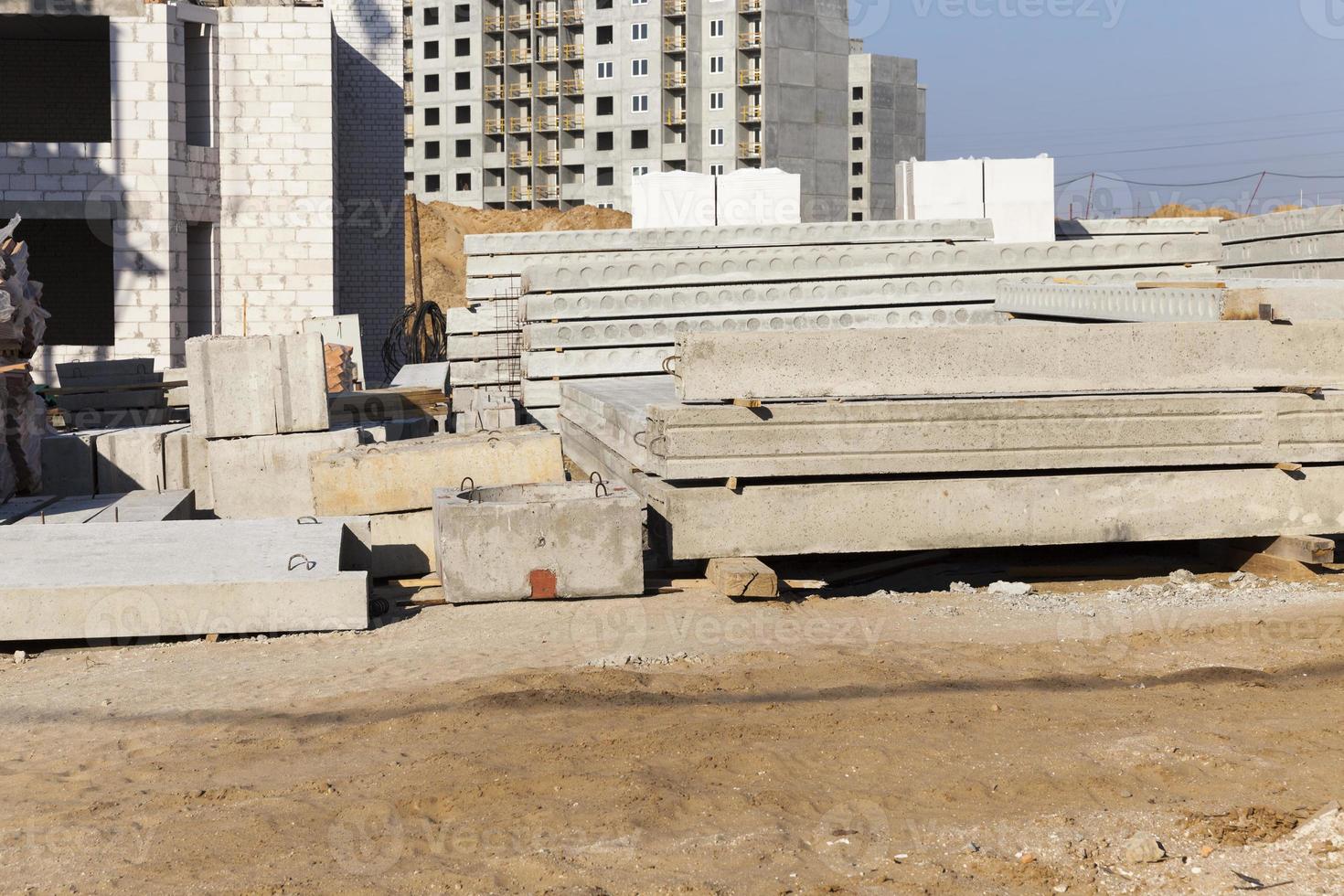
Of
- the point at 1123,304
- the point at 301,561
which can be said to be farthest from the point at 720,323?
the point at 301,561

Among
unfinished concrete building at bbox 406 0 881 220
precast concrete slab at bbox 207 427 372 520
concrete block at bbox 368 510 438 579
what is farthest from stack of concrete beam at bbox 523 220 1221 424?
unfinished concrete building at bbox 406 0 881 220

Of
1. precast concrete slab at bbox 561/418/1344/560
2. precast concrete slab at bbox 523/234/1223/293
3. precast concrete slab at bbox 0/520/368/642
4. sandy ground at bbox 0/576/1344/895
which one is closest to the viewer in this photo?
sandy ground at bbox 0/576/1344/895

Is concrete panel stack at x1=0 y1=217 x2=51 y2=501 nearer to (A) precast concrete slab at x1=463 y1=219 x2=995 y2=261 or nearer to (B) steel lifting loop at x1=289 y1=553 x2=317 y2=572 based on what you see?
(B) steel lifting loop at x1=289 y1=553 x2=317 y2=572

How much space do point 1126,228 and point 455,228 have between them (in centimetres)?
3741

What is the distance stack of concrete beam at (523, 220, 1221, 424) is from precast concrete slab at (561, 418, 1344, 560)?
5.16 meters

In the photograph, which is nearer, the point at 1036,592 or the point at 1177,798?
the point at 1177,798

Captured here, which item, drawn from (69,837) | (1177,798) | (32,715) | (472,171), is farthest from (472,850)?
(472,171)

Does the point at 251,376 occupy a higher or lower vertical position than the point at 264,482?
higher

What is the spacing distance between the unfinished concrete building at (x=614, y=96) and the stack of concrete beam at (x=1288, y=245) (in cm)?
4944

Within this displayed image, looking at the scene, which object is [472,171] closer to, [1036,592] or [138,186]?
[138,186]

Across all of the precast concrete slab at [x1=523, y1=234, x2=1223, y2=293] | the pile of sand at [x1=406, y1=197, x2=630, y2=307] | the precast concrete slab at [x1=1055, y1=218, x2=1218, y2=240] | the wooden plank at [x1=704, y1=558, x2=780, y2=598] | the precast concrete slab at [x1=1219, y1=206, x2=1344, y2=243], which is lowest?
the wooden plank at [x1=704, y1=558, x2=780, y2=598]

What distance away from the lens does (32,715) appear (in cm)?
539

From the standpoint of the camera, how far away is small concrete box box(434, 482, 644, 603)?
711 centimetres

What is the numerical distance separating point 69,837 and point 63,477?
23.2ft
